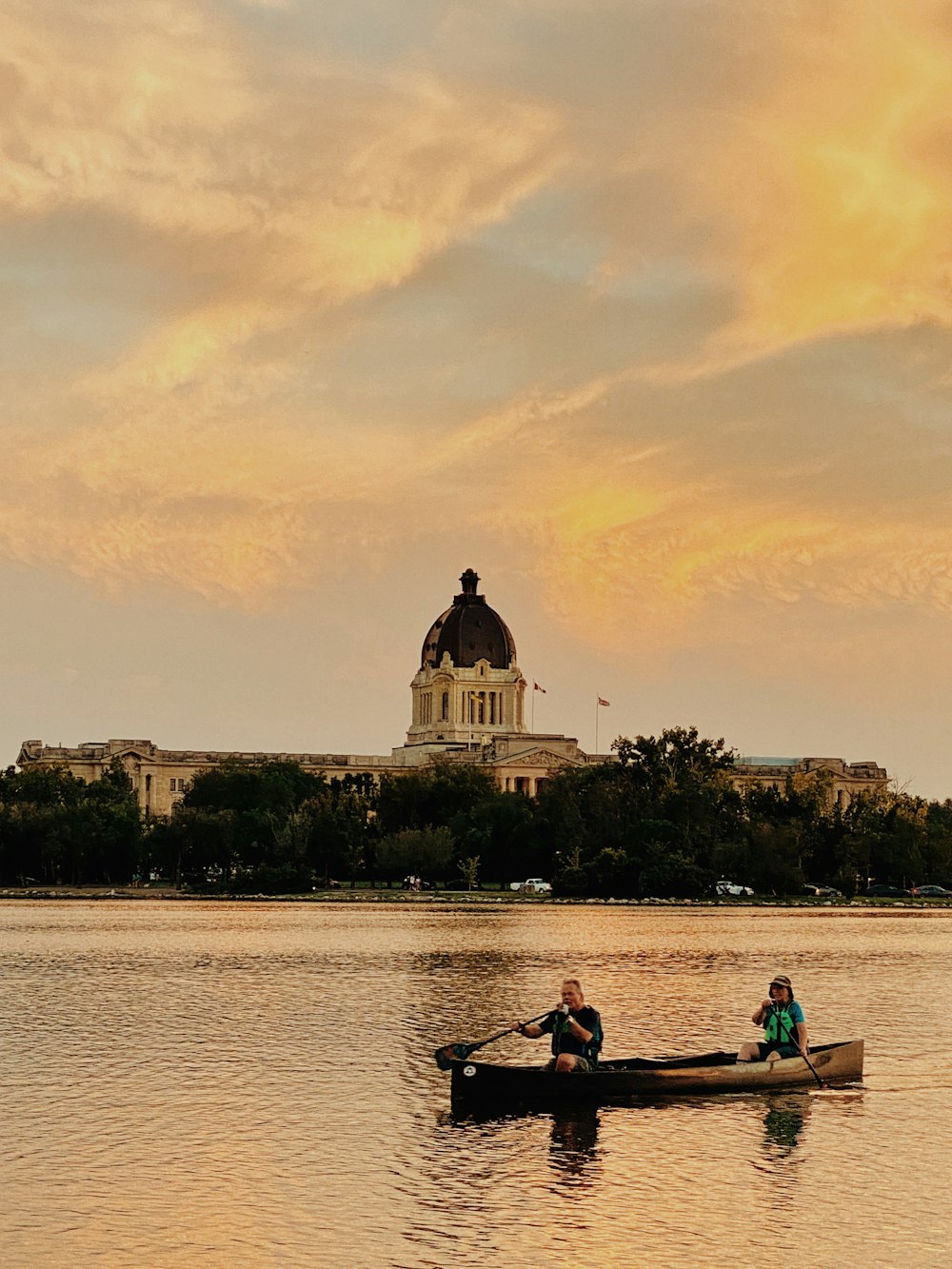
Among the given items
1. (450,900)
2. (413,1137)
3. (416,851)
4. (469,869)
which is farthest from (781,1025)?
(469,869)

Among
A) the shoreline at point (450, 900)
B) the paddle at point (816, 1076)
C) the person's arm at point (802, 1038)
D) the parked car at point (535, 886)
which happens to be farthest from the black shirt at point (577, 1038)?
the parked car at point (535, 886)

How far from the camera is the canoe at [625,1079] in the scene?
116ft

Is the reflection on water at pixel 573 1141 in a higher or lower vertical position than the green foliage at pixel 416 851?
lower

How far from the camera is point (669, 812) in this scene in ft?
487

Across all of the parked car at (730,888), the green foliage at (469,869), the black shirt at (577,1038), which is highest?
the green foliage at (469,869)

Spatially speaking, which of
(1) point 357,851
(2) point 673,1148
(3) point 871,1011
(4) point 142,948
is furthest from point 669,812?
(2) point 673,1148

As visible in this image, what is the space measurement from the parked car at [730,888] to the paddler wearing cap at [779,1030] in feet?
367

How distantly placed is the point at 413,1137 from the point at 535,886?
397ft

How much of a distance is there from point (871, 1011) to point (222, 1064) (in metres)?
22.7

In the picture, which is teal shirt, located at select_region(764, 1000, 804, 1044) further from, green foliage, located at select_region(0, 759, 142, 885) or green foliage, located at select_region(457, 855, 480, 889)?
green foliage, located at select_region(0, 759, 142, 885)

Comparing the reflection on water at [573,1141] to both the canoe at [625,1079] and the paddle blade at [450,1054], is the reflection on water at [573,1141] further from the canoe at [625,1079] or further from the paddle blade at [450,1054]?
the paddle blade at [450,1054]

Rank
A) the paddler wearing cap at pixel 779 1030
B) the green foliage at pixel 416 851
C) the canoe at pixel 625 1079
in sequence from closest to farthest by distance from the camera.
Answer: the canoe at pixel 625 1079, the paddler wearing cap at pixel 779 1030, the green foliage at pixel 416 851

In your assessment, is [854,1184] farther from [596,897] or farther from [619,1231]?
[596,897]

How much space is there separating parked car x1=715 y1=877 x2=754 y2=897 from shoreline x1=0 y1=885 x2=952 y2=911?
2.45 metres
